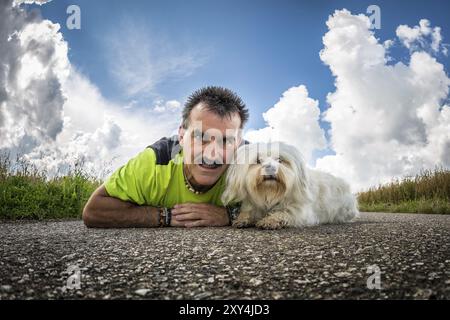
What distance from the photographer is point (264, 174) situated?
4641mm

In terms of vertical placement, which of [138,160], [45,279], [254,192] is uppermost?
[138,160]

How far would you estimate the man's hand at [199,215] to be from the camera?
5.01 meters

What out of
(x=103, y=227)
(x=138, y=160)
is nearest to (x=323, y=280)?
(x=138, y=160)

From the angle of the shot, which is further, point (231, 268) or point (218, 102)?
point (218, 102)

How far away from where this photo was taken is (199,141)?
15.8 feet

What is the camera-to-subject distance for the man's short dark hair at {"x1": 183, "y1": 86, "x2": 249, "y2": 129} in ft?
16.1

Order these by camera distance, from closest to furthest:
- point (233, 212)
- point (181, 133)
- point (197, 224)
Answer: point (197, 224), point (233, 212), point (181, 133)

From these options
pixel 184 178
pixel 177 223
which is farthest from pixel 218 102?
pixel 177 223

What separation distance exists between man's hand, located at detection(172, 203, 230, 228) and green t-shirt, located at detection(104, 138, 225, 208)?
17 centimetres

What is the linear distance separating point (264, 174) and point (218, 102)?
3.82 feet

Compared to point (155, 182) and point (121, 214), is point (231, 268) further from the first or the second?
point (121, 214)

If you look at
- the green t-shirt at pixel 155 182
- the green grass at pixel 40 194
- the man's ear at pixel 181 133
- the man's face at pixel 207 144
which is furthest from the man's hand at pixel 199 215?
the green grass at pixel 40 194

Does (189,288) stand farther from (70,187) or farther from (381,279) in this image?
(70,187)

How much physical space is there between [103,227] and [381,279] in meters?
4.17
